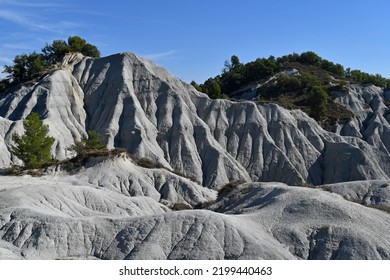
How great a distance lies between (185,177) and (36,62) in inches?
1318

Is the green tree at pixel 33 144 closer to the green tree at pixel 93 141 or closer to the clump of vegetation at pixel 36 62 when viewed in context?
the green tree at pixel 93 141

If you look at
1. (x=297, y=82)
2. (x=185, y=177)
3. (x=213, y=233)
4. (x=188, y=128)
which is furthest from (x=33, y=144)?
(x=297, y=82)

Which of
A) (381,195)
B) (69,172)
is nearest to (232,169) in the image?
(69,172)

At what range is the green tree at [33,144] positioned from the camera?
62847 mm

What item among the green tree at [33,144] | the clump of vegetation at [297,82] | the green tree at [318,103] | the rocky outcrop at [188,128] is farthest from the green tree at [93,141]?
→ the green tree at [318,103]

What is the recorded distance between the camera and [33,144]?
63250 millimetres

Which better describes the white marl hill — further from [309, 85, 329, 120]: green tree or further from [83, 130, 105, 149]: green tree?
[309, 85, 329, 120]: green tree

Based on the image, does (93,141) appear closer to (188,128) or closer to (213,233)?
(188,128)

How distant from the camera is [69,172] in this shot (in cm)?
5978

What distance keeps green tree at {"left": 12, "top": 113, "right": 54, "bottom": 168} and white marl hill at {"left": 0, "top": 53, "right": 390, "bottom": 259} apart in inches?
122

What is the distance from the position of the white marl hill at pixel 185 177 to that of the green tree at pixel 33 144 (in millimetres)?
3091

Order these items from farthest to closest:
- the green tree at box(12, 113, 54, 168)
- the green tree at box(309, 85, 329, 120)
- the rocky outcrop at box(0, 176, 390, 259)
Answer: the green tree at box(309, 85, 329, 120), the green tree at box(12, 113, 54, 168), the rocky outcrop at box(0, 176, 390, 259)

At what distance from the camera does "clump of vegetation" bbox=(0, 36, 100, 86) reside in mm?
88438

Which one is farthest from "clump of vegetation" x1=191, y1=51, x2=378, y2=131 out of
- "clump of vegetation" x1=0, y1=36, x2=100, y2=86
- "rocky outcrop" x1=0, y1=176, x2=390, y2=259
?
"rocky outcrop" x1=0, y1=176, x2=390, y2=259
